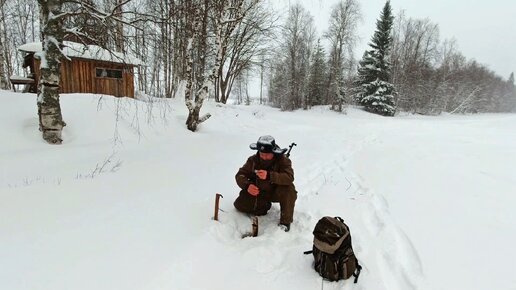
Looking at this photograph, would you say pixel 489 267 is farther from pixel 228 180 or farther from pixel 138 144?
pixel 138 144

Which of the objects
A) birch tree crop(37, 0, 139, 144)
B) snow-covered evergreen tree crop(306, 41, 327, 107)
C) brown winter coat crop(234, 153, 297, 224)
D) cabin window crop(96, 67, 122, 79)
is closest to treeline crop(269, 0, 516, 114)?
snow-covered evergreen tree crop(306, 41, 327, 107)

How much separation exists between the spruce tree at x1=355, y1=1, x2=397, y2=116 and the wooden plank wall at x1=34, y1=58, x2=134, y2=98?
74.1 ft

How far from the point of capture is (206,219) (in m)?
4.00

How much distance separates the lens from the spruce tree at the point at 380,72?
96.2ft

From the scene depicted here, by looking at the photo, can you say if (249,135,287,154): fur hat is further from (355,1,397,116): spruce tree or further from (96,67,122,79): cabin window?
(355,1,397,116): spruce tree

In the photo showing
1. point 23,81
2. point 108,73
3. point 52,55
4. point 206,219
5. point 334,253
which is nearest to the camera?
point 334,253

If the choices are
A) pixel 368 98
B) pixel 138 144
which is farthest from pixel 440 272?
pixel 368 98

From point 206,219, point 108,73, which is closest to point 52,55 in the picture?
point 206,219

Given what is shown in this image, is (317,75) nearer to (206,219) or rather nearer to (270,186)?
(270,186)

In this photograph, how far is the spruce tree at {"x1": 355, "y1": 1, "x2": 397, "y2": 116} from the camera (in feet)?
96.2

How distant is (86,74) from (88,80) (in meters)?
0.33

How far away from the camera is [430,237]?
3672mm

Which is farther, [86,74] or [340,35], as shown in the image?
[340,35]

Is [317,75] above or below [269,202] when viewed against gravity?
above
